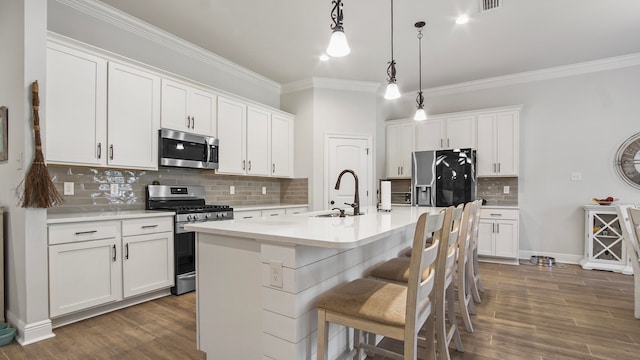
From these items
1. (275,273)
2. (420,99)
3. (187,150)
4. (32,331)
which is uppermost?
(420,99)

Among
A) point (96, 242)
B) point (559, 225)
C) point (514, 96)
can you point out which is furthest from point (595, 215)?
point (96, 242)

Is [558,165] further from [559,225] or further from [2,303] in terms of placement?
[2,303]

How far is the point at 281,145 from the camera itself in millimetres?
5016

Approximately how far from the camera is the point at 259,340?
1.62 meters

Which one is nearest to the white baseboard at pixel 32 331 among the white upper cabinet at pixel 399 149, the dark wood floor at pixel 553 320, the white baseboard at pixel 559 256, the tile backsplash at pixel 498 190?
the dark wood floor at pixel 553 320

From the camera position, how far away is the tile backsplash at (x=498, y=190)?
494 cm

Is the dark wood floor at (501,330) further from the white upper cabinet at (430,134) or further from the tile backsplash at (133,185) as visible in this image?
the white upper cabinet at (430,134)

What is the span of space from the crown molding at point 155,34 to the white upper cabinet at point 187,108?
599mm

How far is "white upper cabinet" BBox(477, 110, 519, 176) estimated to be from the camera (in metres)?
4.70

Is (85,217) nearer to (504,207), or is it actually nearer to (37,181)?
(37,181)

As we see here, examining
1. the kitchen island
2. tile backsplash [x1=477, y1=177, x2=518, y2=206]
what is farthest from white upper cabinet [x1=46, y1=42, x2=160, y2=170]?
tile backsplash [x1=477, y1=177, x2=518, y2=206]

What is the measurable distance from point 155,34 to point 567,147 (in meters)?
5.75

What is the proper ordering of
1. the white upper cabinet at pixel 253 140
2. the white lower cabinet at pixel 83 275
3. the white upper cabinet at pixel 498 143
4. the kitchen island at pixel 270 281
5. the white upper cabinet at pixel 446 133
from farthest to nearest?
1. the white upper cabinet at pixel 446 133
2. the white upper cabinet at pixel 498 143
3. the white upper cabinet at pixel 253 140
4. the white lower cabinet at pixel 83 275
5. the kitchen island at pixel 270 281

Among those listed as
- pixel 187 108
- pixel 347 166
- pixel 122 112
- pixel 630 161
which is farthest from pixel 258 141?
pixel 630 161
